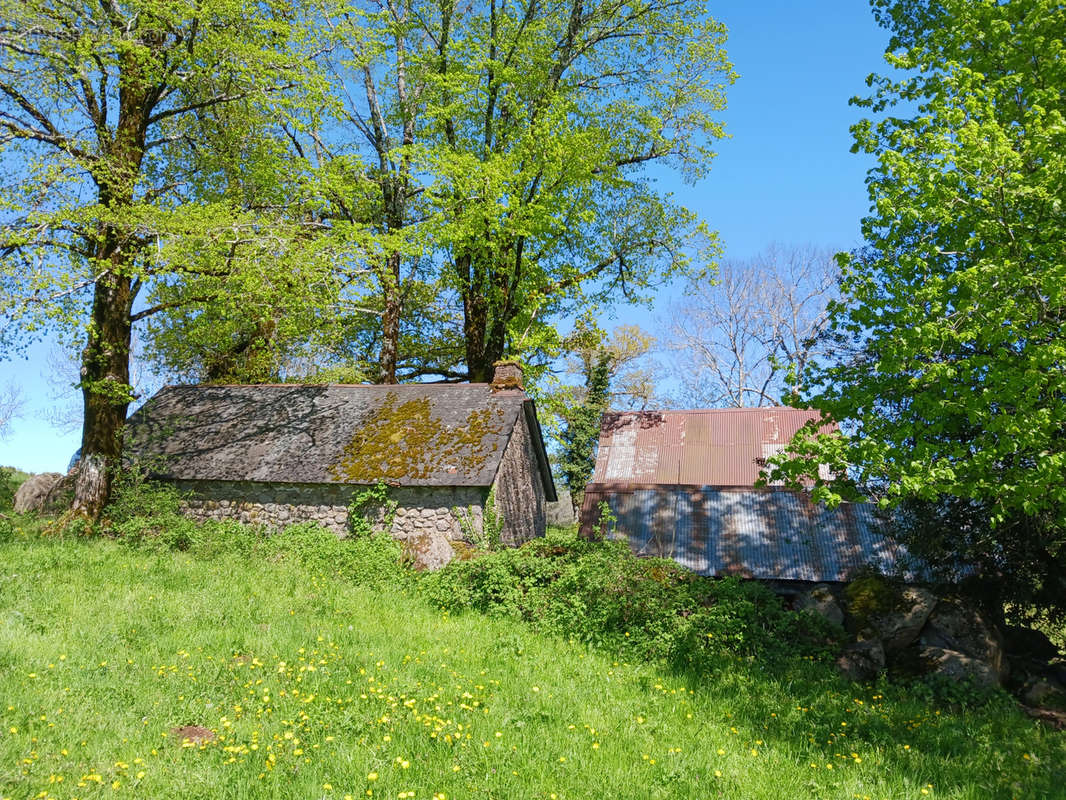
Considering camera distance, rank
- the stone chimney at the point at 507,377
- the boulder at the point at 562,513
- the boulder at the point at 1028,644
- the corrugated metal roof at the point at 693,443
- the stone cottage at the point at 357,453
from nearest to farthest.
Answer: the boulder at the point at 1028,644, the stone cottage at the point at 357,453, the stone chimney at the point at 507,377, the corrugated metal roof at the point at 693,443, the boulder at the point at 562,513

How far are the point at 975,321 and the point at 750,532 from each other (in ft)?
25.5

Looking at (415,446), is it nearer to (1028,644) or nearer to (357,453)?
(357,453)

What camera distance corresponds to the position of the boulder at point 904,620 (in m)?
10.6

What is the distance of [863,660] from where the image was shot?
34.3 feet

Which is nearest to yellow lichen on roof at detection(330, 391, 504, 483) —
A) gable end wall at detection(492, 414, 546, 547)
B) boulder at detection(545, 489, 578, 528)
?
gable end wall at detection(492, 414, 546, 547)

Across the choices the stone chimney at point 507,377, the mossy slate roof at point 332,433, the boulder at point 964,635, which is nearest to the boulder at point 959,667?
the boulder at point 964,635

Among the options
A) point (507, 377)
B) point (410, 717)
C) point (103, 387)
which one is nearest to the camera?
point (410, 717)

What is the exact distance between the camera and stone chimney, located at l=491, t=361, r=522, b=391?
18562 millimetres

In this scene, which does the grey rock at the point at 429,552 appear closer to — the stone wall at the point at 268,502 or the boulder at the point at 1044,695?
the stone wall at the point at 268,502

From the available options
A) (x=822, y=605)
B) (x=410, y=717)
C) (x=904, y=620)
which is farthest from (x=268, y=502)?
(x=904, y=620)

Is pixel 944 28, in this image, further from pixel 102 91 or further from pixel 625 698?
pixel 102 91

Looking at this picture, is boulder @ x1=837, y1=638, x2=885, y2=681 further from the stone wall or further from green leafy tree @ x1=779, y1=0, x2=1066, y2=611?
the stone wall

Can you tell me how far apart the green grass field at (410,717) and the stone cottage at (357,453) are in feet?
16.3

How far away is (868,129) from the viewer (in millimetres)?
11984
